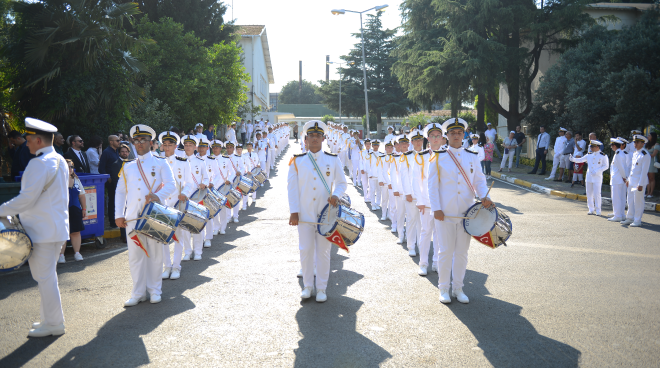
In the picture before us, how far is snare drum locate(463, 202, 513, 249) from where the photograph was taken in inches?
226

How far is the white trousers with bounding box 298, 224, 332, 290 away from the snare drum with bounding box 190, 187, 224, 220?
2.92 meters

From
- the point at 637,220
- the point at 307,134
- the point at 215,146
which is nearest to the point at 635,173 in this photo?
the point at 637,220

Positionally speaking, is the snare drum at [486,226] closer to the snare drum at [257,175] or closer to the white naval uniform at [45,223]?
the white naval uniform at [45,223]

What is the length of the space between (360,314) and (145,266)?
272 centimetres

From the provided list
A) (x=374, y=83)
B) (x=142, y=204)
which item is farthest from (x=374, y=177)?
(x=374, y=83)

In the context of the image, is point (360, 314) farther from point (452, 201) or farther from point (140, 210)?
point (140, 210)

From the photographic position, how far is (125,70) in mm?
14570

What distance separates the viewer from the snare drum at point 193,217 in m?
6.77

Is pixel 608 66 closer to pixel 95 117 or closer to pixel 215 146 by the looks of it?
pixel 215 146

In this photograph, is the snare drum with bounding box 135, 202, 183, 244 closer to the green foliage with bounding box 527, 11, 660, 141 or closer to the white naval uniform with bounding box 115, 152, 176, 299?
the white naval uniform with bounding box 115, 152, 176, 299

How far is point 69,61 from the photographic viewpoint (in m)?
13.6

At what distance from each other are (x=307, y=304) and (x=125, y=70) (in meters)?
11.4

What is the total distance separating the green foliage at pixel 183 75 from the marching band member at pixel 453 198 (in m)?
18.0

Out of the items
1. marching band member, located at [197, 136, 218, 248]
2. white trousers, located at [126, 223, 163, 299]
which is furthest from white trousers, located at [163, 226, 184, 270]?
marching band member, located at [197, 136, 218, 248]
